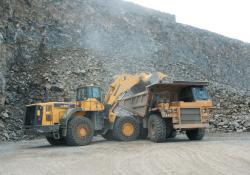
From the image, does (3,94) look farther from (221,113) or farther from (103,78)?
(221,113)

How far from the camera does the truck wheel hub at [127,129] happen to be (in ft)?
44.0

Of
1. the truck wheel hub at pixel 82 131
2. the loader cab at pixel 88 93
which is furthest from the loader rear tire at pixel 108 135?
the truck wheel hub at pixel 82 131

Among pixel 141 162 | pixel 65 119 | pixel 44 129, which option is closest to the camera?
pixel 141 162

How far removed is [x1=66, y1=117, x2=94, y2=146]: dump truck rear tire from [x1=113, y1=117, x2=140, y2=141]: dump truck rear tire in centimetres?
107

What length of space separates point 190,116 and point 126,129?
7.85 ft

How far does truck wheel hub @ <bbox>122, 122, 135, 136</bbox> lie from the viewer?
13414 mm

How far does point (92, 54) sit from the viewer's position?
80.5ft

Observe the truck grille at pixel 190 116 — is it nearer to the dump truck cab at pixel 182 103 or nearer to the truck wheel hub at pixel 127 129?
the dump truck cab at pixel 182 103

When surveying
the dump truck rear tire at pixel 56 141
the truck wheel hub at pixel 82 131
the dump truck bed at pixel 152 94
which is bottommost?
the dump truck rear tire at pixel 56 141

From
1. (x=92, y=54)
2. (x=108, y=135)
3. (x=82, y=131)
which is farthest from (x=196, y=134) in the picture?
(x=92, y=54)

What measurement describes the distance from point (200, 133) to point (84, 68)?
36.2 ft

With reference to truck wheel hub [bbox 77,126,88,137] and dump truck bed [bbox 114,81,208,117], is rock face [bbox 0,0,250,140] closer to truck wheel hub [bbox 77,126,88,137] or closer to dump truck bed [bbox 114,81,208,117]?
dump truck bed [bbox 114,81,208,117]

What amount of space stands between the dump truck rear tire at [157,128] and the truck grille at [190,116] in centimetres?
68

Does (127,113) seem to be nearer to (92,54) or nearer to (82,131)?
(82,131)
